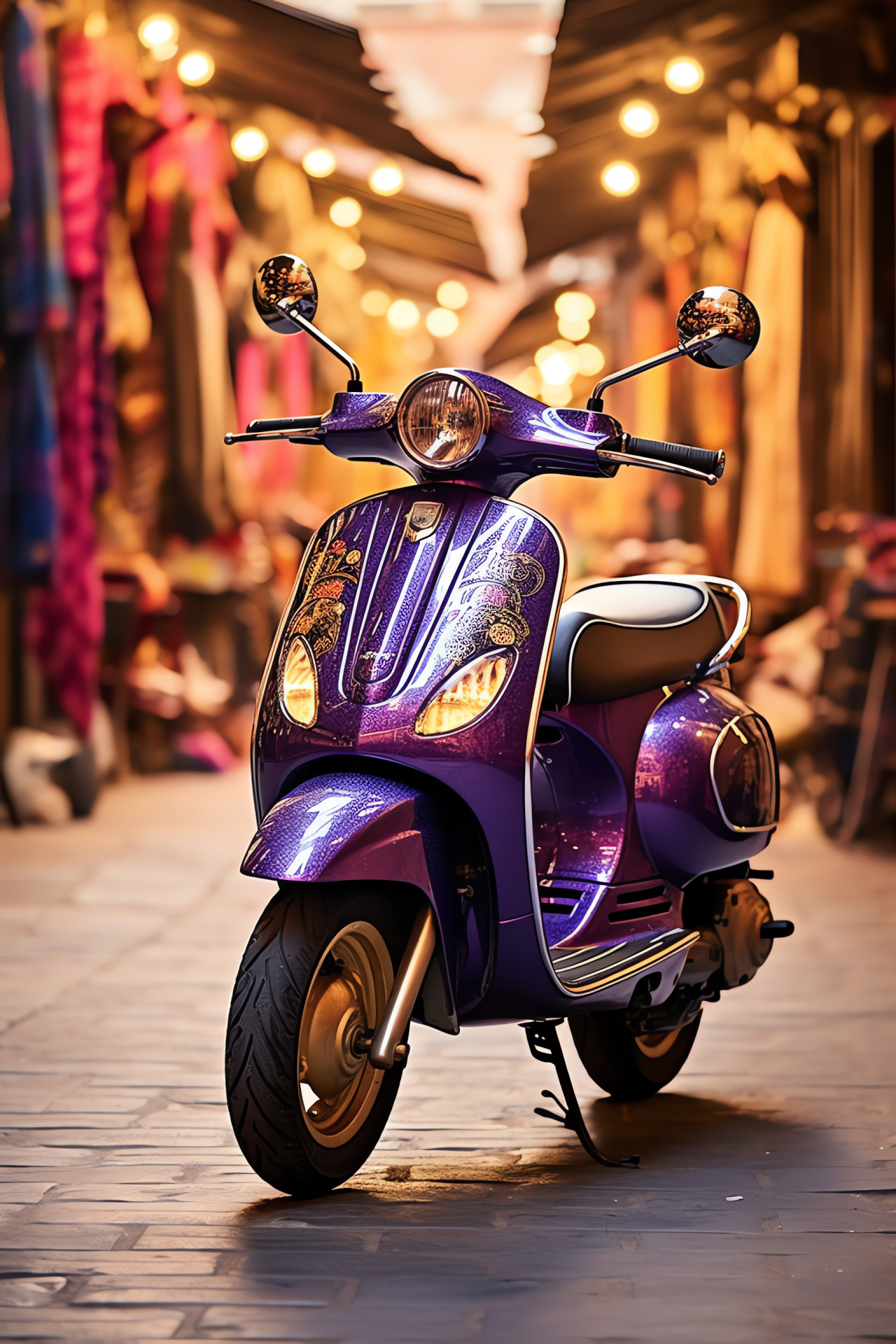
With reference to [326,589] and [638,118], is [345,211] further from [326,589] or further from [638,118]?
[326,589]

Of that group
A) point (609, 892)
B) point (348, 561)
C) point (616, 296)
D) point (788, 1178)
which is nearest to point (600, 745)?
point (609, 892)

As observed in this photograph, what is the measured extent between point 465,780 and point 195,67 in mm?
7205

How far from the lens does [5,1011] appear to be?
3805mm

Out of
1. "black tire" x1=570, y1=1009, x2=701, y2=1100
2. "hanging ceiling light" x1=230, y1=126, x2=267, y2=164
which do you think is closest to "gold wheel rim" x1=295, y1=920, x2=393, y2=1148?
"black tire" x1=570, y1=1009, x2=701, y2=1100

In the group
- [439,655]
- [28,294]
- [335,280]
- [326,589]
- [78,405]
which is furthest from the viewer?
[335,280]

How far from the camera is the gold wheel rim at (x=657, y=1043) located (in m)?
3.12

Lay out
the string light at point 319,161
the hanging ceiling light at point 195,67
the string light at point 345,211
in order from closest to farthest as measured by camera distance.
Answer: the hanging ceiling light at point 195,67 < the string light at point 319,161 < the string light at point 345,211

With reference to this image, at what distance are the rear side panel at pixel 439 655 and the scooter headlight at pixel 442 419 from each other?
114mm

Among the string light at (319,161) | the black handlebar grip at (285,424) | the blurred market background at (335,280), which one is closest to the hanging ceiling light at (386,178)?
the blurred market background at (335,280)

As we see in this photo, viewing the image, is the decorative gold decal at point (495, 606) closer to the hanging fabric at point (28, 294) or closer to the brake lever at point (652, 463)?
the brake lever at point (652, 463)

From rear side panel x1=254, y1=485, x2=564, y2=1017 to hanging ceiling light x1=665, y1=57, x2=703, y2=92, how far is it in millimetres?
6144

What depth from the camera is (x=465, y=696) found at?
2.50 m

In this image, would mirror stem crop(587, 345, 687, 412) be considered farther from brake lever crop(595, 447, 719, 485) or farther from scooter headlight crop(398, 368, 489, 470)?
scooter headlight crop(398, 368, 489, 470)

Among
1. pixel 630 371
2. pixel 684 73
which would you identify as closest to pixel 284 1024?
pixel 630 371
